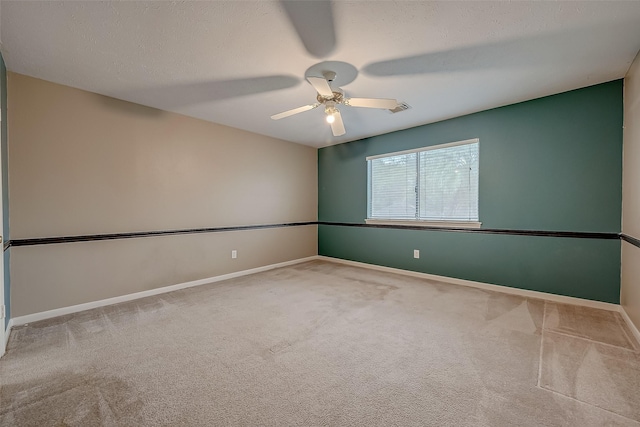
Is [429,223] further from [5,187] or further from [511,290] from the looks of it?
[5,187]

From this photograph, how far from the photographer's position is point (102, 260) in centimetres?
297

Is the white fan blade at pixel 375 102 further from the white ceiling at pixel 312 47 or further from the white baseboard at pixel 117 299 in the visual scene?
the white baseboard at pixel 117 299

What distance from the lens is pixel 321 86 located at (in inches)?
88.7

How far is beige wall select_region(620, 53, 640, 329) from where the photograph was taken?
2219 mm

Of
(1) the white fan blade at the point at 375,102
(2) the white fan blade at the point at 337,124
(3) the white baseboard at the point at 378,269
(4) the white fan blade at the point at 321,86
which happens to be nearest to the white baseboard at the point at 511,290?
(3) the white baseboard at the point at 378,269

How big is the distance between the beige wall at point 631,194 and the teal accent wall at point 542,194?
12 cm

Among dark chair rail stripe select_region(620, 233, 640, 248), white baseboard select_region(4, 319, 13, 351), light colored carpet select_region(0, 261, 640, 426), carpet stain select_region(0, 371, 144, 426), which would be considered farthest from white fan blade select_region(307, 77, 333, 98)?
white baseboard select_region(4, 319, 13, 351)

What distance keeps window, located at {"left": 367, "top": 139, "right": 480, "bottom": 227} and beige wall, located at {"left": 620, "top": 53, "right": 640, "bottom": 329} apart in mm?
1288

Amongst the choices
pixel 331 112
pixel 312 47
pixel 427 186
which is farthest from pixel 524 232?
pixel 312 47

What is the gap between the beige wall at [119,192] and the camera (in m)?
2.56

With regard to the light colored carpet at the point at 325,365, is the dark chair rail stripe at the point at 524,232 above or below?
above

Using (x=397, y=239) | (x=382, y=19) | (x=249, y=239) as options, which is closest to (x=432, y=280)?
(x=397, y=239)

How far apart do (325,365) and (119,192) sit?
9.39 ft

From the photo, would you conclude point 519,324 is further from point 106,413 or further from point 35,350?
point 35,350
